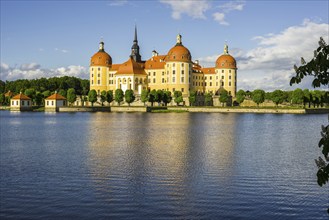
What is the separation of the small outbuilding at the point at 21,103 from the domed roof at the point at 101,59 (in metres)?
18.9

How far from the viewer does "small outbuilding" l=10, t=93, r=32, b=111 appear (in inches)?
3839

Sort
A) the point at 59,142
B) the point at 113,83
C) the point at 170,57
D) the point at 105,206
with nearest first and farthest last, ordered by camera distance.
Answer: the point at 105,206 → the point at 59,142 → the point at 170,57 → the point at 113,83

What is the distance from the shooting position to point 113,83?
107500mm

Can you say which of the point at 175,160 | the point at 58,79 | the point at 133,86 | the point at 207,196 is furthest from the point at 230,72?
the point at 207,196

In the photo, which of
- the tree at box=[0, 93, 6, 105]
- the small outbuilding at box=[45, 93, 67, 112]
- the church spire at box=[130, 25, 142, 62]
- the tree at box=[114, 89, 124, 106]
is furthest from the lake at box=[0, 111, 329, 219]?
the tree at box=[0, 93, 6, 105]

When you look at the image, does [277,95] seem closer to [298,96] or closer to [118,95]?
[298,96]

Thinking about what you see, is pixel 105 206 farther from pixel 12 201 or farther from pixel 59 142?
pixel 59 142

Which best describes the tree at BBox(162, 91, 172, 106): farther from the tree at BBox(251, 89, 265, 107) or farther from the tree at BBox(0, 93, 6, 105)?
the tree at BBox(0, 93, 6, 105)

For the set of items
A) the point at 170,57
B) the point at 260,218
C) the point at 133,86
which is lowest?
the point at 260,218

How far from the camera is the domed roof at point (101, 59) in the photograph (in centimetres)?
10838

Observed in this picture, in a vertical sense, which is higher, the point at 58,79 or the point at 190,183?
the point at 58,79

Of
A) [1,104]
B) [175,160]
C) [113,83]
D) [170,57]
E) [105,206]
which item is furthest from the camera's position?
[1,104]

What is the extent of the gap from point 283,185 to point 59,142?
789 inches

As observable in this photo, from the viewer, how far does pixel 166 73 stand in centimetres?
10300
